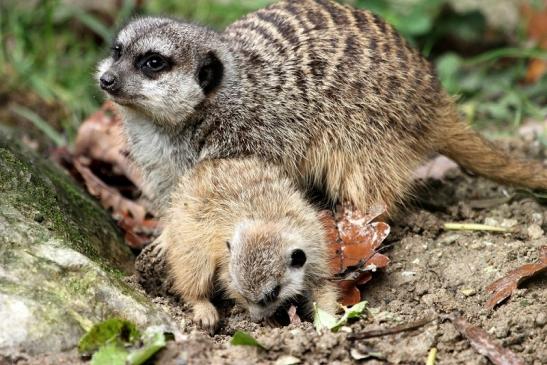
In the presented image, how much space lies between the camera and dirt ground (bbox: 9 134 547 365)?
2920mm

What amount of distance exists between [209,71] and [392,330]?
1.75 metres

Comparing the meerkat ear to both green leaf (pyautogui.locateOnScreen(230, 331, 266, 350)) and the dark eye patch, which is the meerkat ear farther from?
green leaf (pyautogui.locateOnScreen(230, 331, 266, 350))

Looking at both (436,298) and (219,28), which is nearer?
(436,298)

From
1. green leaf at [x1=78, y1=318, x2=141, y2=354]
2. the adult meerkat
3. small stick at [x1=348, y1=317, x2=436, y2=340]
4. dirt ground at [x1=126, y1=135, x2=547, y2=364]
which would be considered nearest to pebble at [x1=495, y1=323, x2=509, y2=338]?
dirt ground at [x1=126, y1=135, x2=547, y2=364]

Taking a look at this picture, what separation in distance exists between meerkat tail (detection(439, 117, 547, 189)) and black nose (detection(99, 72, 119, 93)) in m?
1.78

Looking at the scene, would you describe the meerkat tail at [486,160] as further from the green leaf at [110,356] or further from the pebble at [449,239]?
the green leaf at [110,356]

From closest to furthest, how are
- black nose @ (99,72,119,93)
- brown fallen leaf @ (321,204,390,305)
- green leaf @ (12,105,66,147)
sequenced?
1. brown fallen leaf @ (321,204,390,305)
2. black nose @ (99,72,119,93)
3. green leaf @ (12,105,66,147)

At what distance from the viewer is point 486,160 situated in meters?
4.42

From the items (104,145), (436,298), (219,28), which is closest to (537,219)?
(436,298)

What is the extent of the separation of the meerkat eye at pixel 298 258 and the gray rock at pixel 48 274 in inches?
24.4

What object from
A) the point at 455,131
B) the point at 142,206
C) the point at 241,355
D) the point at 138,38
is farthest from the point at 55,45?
the point at 241,355

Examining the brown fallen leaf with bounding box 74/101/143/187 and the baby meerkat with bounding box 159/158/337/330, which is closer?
the baby meerkat with bounding box 159/158/337/330

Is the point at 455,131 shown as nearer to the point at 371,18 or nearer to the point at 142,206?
the point at 371,18

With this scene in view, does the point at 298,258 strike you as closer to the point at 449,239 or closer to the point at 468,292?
the point at 468,292
